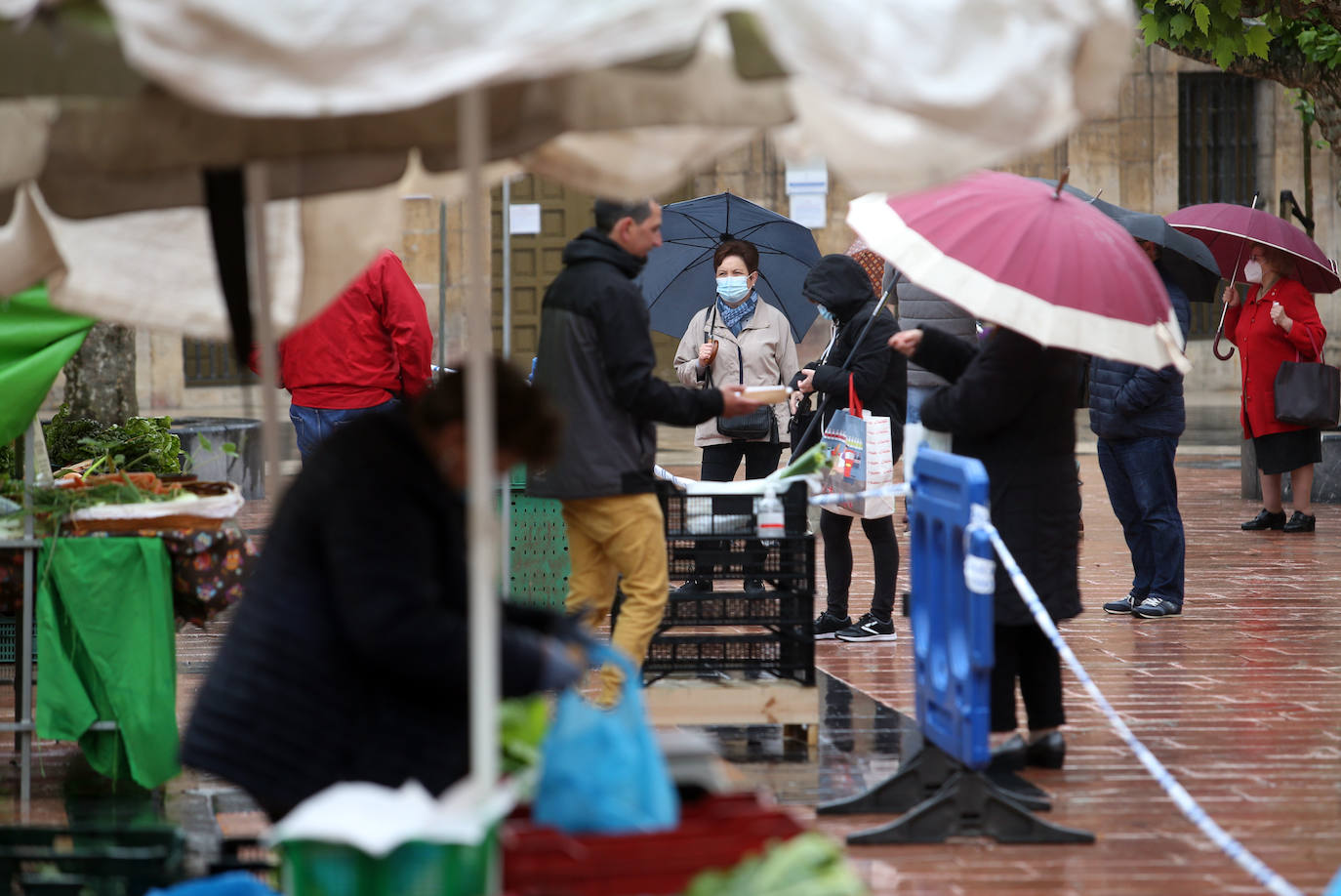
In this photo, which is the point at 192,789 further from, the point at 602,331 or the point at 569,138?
the point at 569,138

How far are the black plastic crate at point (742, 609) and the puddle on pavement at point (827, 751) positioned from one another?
19.8 inches

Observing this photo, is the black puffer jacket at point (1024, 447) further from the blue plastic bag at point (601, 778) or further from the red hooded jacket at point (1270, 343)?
the red hooded jacket at point (1270, 343)

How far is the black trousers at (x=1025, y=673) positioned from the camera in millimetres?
5938

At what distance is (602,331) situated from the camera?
6020 mm

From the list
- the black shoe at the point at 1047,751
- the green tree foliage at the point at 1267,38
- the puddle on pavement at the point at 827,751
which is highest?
the green tree foliage at the point at 1267,38

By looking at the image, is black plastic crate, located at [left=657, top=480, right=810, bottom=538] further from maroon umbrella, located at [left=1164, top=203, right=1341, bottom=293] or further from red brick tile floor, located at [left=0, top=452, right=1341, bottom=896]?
maroon umbrella, located at [left=1164, top=203, right=1341, bottom=293]

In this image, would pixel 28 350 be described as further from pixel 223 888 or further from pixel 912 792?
pixel 912 792

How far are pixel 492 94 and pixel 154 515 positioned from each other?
256 centimetres

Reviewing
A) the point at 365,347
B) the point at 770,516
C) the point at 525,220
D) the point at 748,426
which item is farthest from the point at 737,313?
the point at 525,220

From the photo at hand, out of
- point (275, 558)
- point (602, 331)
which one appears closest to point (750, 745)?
point (602, 331)

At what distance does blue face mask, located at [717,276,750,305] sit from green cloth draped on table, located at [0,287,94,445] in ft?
12.8

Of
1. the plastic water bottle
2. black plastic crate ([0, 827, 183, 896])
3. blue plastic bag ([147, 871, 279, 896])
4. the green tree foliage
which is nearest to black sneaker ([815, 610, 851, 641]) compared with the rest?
the plastic water bottle

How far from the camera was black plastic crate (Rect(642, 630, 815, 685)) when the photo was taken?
6371 millimetres

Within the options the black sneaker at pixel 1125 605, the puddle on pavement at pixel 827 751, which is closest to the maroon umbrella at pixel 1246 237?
the black sneaker at pixel 1125 605
